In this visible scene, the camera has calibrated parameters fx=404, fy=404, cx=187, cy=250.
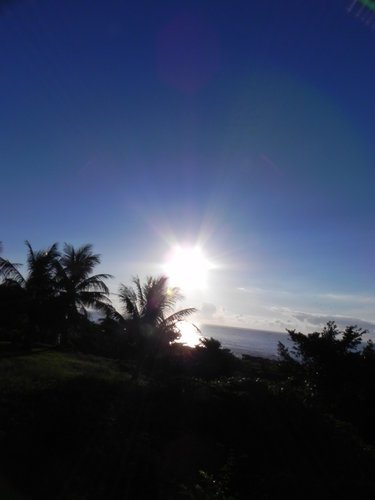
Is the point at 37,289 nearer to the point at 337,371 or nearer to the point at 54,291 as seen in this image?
the point at 54,291

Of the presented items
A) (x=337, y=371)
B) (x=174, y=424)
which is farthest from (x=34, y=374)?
(x=337, y=371)

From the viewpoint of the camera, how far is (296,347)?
26.0m

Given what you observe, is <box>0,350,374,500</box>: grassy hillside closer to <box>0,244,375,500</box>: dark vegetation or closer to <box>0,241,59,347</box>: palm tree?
<box>0,244,375,500</box>: dark vegetation

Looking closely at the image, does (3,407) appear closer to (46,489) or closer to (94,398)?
(94,398)

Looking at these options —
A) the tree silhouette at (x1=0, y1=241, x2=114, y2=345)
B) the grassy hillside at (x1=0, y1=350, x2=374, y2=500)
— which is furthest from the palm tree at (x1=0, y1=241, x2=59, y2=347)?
the grassy hillside at (x1=0, y1=350, x2=374, y2=500)

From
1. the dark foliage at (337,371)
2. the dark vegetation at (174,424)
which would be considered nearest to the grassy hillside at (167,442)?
the dark vegetation at (174,424)

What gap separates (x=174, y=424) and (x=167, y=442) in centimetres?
127

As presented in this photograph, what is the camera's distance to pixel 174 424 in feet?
40.8

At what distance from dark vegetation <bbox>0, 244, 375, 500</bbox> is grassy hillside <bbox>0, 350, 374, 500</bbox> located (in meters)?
0.03

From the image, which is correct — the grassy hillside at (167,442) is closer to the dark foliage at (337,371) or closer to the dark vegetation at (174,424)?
the dark vegetation at (174,424)

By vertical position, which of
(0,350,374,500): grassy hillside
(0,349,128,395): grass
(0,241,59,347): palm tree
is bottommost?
(0,350,374,500): grassy hillside

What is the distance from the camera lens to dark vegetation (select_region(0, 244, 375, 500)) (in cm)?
741

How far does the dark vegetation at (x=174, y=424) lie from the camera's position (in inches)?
292

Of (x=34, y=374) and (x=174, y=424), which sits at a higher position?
(x=34, y=374)
